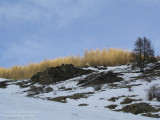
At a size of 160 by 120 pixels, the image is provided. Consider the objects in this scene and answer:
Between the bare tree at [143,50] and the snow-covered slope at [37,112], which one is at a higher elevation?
the bare tree at [143,50]

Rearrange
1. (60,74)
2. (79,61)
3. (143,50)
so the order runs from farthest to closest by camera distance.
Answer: (79,61)
(60,74)
(143,50)

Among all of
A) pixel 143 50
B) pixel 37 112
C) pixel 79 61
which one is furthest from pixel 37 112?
pixel 79 61

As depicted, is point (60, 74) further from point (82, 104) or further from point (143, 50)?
point (82, 104)

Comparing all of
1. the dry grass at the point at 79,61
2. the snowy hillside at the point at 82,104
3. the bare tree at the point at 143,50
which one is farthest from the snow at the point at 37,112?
the dry grass at the point at 79,61

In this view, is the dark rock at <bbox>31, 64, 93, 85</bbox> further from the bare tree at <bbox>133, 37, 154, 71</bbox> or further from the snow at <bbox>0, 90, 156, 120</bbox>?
the snow at <bbox>0, 90, 156, 120</bbox>

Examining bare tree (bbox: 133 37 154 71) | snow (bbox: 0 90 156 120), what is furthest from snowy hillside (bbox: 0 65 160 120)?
bare tree (bbox: 133 37 154 71)

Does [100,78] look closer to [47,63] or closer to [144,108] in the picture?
[144,108]

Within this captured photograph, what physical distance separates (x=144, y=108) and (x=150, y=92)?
3.13m

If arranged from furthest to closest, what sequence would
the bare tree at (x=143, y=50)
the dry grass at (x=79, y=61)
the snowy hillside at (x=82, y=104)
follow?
the dry grass at (x=79, y=61) < the bare tree at (x=143, y=50) < the snowy hillside at (x=82, y=104)

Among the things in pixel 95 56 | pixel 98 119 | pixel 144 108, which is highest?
pixel 95 56

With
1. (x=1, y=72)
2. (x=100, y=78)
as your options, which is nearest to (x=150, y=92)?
(x=100, y=78)

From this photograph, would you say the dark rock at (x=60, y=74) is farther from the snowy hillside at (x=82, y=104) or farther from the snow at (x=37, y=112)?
the snow at (x=37, y=112)

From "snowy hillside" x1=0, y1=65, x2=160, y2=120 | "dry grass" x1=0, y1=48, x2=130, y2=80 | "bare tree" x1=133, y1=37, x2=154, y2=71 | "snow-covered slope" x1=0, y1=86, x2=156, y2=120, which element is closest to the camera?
"snow-covered slope" x1=0, y1=86, x2=156, y2=120

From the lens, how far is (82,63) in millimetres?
90375
